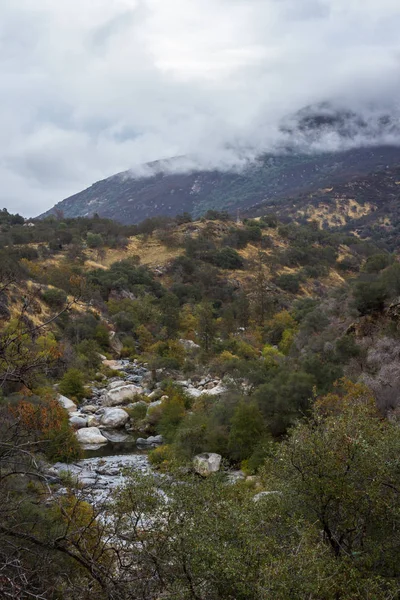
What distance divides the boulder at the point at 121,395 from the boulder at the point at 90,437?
5.42 meters

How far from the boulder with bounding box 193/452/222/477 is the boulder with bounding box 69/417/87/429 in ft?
28.1

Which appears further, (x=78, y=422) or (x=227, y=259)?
(x=227, y=259)

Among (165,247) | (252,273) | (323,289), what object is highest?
(165,247)

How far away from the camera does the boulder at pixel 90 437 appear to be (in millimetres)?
24906

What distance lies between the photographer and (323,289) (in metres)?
69.1

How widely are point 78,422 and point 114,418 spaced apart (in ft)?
7.19

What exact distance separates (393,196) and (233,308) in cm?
12205

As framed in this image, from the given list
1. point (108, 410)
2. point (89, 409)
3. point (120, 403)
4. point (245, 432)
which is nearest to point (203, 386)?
point (120, 403)

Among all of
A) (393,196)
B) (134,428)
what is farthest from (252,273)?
(393,196)

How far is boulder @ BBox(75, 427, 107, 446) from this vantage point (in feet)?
81.7

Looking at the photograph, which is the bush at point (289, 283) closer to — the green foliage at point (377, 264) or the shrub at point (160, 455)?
the green foliage at point (377, 264)

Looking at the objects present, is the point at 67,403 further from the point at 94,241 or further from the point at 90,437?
the point at 94,241

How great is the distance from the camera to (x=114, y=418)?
92.0 ft

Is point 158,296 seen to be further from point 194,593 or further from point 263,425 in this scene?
point 194,593
